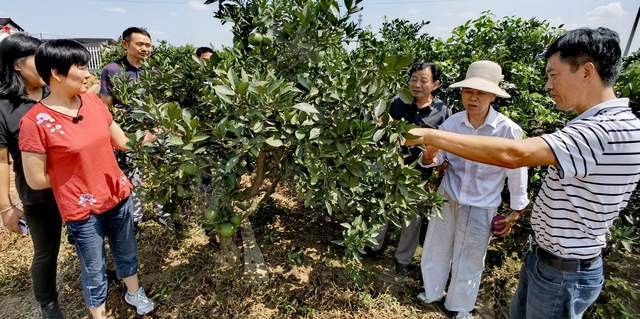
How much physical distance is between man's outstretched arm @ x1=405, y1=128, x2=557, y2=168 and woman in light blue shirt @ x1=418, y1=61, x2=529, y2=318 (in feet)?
1.94

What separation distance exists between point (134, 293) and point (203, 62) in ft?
5.70

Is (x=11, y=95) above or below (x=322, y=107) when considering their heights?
below

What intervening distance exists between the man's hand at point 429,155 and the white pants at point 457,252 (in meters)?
0.37

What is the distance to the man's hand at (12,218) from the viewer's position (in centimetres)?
204

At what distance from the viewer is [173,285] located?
274 centimetres

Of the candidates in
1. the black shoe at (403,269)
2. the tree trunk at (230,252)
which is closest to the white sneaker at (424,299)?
the black shoe at (403,269)

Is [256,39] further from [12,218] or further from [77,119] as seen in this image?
[12,218]

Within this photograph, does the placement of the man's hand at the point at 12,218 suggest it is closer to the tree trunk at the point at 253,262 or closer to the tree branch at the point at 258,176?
the tree branch at the point at 258,176

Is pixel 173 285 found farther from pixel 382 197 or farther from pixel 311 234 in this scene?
pixel 382 197

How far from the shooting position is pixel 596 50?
4.25 ft

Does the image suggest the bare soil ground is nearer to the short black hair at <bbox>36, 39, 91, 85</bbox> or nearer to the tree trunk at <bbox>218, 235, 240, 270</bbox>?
the tree trunk at <bbox>218, 235, 240, 270</bbox>

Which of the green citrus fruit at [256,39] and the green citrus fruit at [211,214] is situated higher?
the green citrus fruit at [256,39]

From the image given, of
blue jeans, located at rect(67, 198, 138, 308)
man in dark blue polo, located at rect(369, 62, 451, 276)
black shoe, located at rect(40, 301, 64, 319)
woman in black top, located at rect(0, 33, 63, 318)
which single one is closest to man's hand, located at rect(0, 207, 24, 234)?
woman in black top, located at rect(0, 33, 63, 318)

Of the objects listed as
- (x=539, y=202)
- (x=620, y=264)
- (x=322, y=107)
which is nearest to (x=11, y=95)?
(x=322, y=107)
